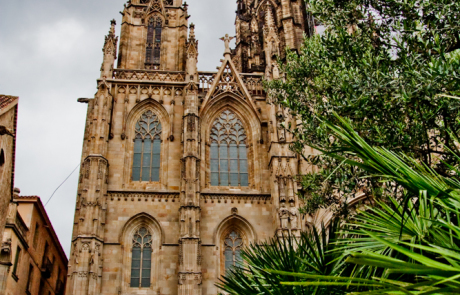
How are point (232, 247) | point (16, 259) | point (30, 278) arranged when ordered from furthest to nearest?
point (30, 278) → point (16, 259) → point (232, 247)

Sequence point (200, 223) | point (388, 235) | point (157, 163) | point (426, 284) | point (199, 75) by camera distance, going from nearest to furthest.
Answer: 1. point (426, 284)
2. point (388, 235)
3. point (200, 223)
4. point (157, 163)
5. point (199, 75)

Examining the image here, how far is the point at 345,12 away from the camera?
1273 cm

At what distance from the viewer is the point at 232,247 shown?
21344 mm

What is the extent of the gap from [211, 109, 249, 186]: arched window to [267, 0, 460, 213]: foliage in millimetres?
8945

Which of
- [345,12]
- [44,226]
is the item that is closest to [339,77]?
[345,12]

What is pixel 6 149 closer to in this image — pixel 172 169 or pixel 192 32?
pixel 172 169

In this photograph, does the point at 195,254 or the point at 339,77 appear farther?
the point at 195,254

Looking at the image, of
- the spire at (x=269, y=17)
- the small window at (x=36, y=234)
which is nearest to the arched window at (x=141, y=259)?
the small window at (x=36, y=234)

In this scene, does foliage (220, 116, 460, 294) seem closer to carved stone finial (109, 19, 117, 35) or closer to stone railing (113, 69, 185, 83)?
stone railing (113, 69, 185, 83)

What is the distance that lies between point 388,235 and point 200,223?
1503cm

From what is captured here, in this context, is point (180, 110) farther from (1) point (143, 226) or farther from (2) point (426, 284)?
(2) point (426, 284)

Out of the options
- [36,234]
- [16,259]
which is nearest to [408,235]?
[16,259]

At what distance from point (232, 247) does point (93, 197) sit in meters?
6.31

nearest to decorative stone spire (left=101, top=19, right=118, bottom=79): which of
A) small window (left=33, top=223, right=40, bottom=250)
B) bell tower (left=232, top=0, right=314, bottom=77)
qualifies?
bell tower (left=232, top=0, right=314, bottom=77)
